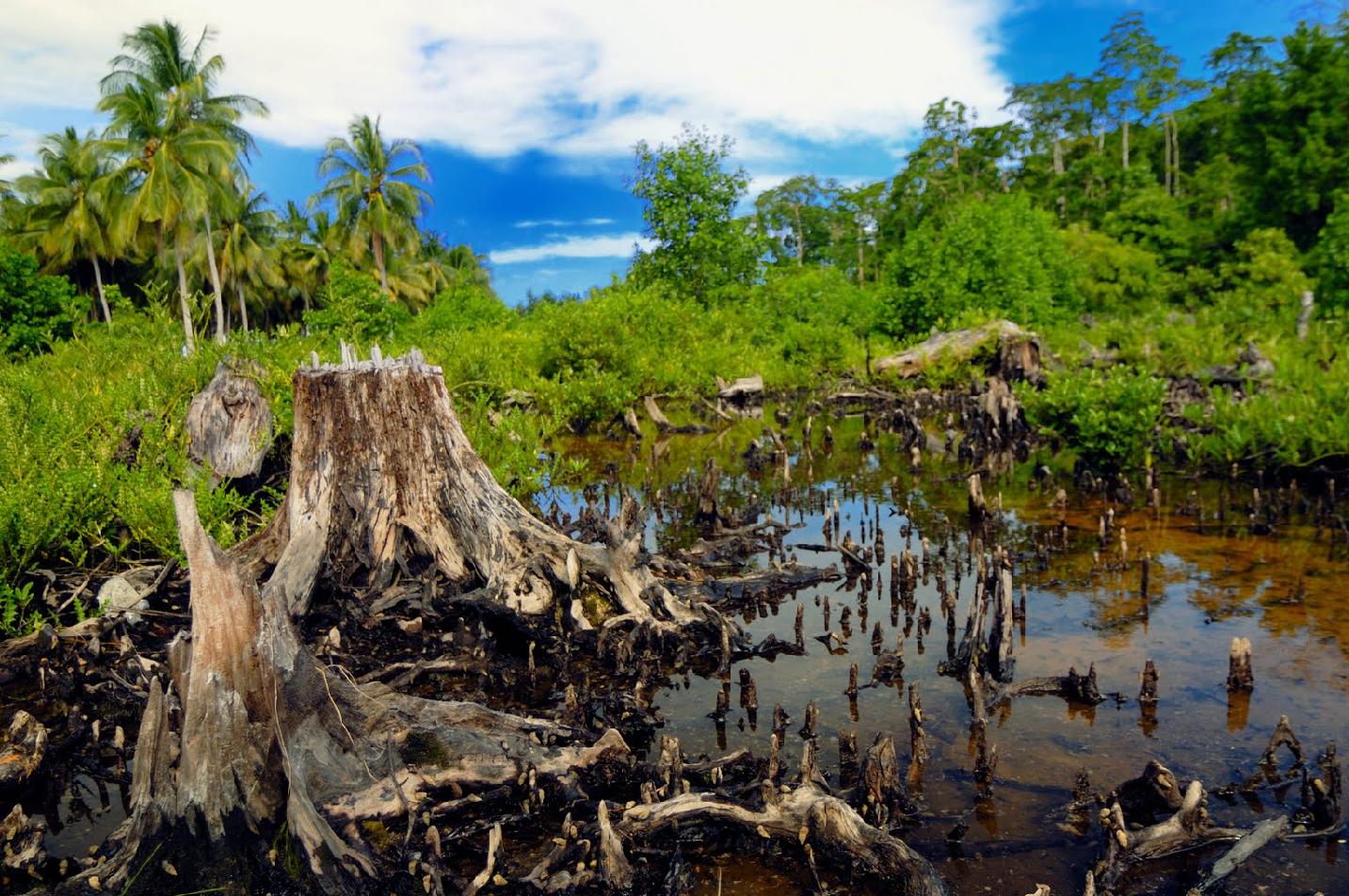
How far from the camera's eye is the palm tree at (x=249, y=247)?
2040 inches

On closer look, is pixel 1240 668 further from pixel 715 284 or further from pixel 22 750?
pixel 715 284

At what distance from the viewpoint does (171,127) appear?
43.0 m

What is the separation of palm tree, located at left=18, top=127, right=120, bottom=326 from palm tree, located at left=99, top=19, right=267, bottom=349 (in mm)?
2849

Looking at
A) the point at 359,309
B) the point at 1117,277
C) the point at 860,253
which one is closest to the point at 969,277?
the point at 1117,277

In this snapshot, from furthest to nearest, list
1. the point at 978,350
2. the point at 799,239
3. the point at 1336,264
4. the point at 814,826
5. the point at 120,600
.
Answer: the point at 799,239 < the point at 978,350 < the point at 1336,264 < the point at 120,600 < the point at 814,826

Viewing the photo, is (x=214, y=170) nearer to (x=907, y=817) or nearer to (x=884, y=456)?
(x=884, y=456)

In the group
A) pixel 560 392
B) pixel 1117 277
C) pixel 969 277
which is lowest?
pixel 560 392

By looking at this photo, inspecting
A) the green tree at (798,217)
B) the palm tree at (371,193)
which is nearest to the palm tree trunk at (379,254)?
the palm tree at (371,193)

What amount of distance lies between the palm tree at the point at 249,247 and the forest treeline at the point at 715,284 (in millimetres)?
206

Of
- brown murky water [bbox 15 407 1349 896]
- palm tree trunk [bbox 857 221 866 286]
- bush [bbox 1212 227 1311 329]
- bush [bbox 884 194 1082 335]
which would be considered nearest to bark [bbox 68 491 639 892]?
brown murky water [bbox 15 407 1349 896]

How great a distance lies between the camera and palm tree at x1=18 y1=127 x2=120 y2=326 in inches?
1784

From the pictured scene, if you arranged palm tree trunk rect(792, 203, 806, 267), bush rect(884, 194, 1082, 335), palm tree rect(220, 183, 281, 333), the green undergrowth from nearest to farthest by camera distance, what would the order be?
the green undergrowth < bush rect(884, 194, 1082, 335) < palm tree rect(220, 183, 281, 333) < palm tree trunk rect(792, 203, 806, 267)

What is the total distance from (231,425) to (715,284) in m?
29.1

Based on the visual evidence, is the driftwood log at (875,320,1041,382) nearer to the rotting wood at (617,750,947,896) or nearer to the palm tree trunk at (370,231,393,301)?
the rotting wood at (617,750,947,896)
